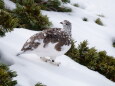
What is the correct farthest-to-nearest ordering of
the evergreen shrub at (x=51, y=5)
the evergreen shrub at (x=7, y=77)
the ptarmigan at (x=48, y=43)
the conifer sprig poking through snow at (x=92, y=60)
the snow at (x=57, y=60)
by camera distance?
the evergreen shrub at (x=51, y=5) → the conifer sprig poking through snow at (x=92, y=60) → the ptarmigan at (x=48, y=43) → the snow at (x=57, y=60) → the evergreen shrub at (x=7, y=77)

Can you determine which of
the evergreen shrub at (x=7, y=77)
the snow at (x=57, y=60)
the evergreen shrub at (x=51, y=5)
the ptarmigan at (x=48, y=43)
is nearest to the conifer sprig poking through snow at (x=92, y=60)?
the snow at (x=57, y=60)

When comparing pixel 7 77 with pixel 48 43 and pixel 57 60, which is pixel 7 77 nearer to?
pixel 48 43

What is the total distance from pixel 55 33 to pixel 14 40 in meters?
0.81

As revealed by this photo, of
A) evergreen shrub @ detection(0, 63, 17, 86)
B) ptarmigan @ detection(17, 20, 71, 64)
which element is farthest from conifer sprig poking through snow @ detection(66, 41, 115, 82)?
evergreen shrub @ detection(0, 63, 17, 86)

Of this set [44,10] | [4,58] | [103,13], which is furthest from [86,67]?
[103,13]

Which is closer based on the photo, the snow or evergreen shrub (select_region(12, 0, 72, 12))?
the snow

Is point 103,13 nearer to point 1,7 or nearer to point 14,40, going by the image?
point 1,7

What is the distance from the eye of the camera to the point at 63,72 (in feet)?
15.4

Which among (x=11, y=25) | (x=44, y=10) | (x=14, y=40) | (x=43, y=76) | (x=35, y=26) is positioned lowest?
(x=43, y=76)

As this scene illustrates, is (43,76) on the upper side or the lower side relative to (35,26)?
lower

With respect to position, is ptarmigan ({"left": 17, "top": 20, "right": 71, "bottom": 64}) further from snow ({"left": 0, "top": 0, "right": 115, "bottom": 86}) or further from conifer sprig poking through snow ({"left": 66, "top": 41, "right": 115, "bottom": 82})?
conifer sprig poking through snow ({"left": 66, "top": 41, "right": 115, "bottom": 82})

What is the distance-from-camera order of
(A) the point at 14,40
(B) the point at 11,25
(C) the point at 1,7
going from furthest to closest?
1. (C) the point at 1,7
2. (A) the point at 14,40
3. (B) the point at 11,25

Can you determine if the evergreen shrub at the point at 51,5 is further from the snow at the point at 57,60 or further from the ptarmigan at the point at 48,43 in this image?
the ptarmigan at the point at 48,43

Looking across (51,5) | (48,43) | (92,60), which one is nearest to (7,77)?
(48,43)
